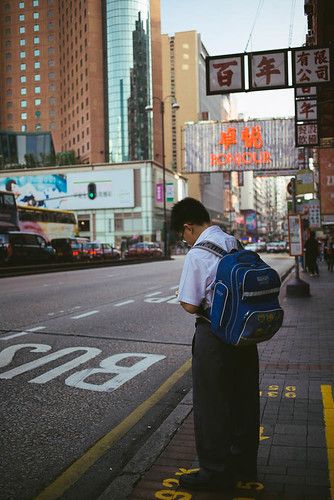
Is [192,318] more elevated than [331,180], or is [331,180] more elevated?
[331,180]

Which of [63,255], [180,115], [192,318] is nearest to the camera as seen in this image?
[192,318]

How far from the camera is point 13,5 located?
12938 centimetres

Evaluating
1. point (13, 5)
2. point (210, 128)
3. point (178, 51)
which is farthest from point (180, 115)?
point (210, 128)

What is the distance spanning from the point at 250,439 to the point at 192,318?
24.4ft

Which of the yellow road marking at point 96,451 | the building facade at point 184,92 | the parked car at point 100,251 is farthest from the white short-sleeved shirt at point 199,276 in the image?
the building facade at point 184,92

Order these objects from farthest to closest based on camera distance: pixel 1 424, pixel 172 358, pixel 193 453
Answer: pixel 172 358, pixel 1 424, pixel 193 453

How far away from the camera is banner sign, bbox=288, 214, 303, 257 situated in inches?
551

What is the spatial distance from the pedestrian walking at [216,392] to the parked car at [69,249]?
3600 cm

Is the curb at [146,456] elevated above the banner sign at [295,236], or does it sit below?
below

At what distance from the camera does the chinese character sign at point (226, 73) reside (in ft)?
37.9

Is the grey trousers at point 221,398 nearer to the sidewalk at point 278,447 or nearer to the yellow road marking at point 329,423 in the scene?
the sidewalk at point 278,447

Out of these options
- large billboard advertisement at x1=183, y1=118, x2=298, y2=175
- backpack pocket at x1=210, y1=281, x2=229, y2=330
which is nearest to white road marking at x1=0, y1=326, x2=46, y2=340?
backpack pocket at x1=210, y1=281, x2=229, y2=330

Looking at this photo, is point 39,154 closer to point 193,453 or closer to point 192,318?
point 192,318

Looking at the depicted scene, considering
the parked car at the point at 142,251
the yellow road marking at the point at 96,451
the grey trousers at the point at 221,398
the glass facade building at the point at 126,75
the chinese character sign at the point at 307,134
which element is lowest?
the parked car at the point at 142,251
